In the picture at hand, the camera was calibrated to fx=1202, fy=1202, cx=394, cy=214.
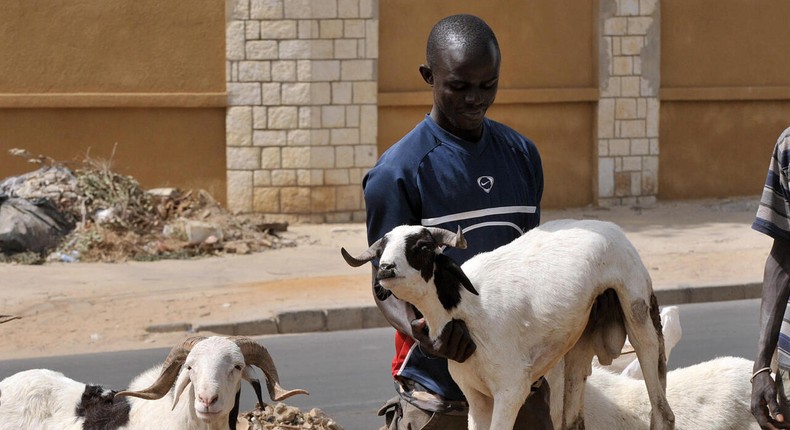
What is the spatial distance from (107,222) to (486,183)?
1170 centimetres

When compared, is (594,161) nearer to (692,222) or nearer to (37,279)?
(692,222)

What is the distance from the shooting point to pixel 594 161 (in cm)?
1948

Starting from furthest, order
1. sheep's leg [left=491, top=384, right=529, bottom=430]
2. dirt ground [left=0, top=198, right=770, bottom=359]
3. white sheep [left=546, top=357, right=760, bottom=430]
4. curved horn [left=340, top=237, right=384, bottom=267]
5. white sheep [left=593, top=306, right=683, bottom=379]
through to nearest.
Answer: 1. dirt ground [left=0, top=198, right=770, bottom=359]
2. white sheep [left=593, top=306, right=683, bottom=379]
3. white sheep [left=546, top=357, right=760, bottom=430]
4. sheep's leg [left=491, top=384, right=529, bottom=430]
5. curved horn [left=340, top=237, right=384, bottom=267]

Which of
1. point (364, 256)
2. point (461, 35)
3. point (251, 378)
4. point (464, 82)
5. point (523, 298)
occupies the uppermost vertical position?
point (461, 35)

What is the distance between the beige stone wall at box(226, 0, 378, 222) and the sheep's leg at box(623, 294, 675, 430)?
13.9 metres

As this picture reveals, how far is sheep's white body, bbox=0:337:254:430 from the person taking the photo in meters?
4.58

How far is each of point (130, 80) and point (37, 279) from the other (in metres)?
4.90

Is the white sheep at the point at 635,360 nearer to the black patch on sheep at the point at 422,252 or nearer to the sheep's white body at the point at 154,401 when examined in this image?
the sheep's white body at the point at 154,401

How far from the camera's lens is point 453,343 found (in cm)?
343

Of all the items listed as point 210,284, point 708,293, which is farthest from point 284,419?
point 708,293

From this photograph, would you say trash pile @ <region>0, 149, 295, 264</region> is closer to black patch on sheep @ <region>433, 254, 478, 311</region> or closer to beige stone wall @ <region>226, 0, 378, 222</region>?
beige stone wall @ <region>226, 0, 378, 222</region>

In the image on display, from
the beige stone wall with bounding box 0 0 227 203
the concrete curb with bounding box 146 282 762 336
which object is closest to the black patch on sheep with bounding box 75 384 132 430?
the concrete curb with bounding box 146 282 762 336

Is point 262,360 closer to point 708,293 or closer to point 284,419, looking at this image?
point 284,419

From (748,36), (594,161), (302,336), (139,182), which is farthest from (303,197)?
(748,36)
